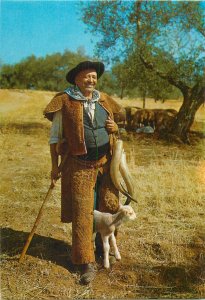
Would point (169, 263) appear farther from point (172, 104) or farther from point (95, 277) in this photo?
point (172, 104)

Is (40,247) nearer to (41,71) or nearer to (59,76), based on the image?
(59,76)

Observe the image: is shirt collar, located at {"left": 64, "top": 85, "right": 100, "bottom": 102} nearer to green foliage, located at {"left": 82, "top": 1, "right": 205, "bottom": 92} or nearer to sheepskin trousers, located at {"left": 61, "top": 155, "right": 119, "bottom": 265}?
sheepskin trousers, located at {"left": 61, "top": 155, "right": 119, "bottom": 265}

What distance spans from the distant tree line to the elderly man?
43.9 inches

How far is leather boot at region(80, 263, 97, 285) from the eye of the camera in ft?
13.4

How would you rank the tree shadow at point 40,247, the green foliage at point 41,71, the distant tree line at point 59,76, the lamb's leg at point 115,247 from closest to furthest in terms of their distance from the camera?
the lamb's leg at point 115,247, the tree shadow at point 40,247, the green foliage at point 41,71, the distant tree line at point 59,76

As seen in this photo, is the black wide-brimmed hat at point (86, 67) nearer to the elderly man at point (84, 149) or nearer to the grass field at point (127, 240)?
the elderly man at point (84, 149)

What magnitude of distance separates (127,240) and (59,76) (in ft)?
9.97

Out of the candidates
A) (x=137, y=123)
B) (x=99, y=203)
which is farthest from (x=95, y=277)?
(x=137, y=123)

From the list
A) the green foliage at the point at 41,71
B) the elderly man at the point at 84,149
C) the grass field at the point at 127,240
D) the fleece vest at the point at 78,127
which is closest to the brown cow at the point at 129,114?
the grass field at the point at 127,240

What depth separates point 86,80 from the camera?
12.9 ft

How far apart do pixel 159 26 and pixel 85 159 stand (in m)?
7.87

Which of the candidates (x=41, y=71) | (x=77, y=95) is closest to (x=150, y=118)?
(x=41, y=71)

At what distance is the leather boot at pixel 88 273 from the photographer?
409cm

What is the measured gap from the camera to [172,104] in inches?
631
